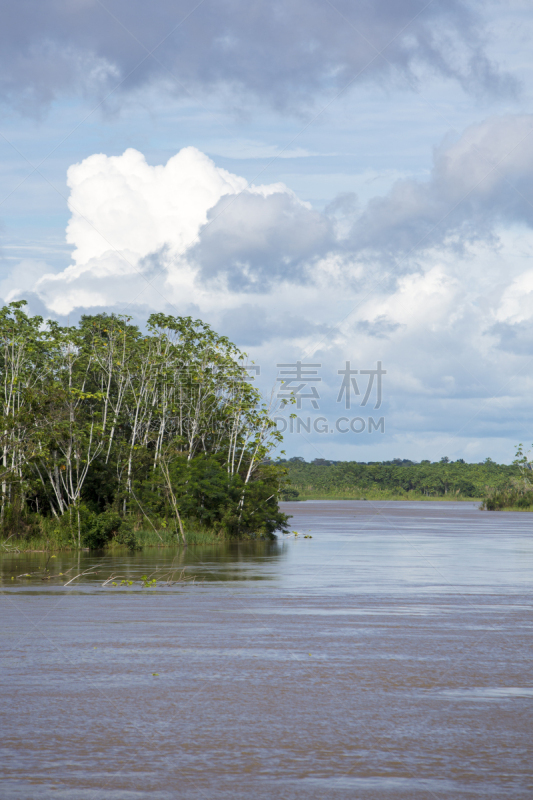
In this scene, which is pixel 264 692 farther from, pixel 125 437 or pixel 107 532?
pixel 125 437

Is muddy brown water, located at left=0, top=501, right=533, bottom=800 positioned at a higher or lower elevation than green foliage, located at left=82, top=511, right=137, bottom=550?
lower

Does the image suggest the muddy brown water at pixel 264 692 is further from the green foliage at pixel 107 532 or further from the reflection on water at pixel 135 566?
the green foliage at pixel 107 532

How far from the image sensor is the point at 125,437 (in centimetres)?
4188

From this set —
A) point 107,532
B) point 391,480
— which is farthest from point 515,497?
point 107,532

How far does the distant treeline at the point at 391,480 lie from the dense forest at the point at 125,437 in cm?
10324

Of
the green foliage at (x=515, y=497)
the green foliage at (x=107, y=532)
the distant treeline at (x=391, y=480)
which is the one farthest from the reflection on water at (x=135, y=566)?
the distant treeline at (x=391, y=480)

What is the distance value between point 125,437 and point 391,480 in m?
117

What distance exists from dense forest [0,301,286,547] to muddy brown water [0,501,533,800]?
36.4 ft

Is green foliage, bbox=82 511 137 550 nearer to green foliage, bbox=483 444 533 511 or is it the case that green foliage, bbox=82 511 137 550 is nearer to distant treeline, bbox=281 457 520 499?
green foliage, bbox=483 444 533 511

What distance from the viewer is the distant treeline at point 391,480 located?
489 feet

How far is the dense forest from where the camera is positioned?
107ft

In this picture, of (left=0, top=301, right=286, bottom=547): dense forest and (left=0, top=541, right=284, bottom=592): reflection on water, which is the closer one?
(left=0, top=541, right=284, bottom=592): reflection on water

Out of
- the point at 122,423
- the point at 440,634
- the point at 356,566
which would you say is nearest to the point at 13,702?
the point at 440,634

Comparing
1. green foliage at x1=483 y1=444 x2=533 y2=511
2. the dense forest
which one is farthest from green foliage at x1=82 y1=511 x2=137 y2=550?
green foliage at x1=483 y1=444 x2=533 y2=511
